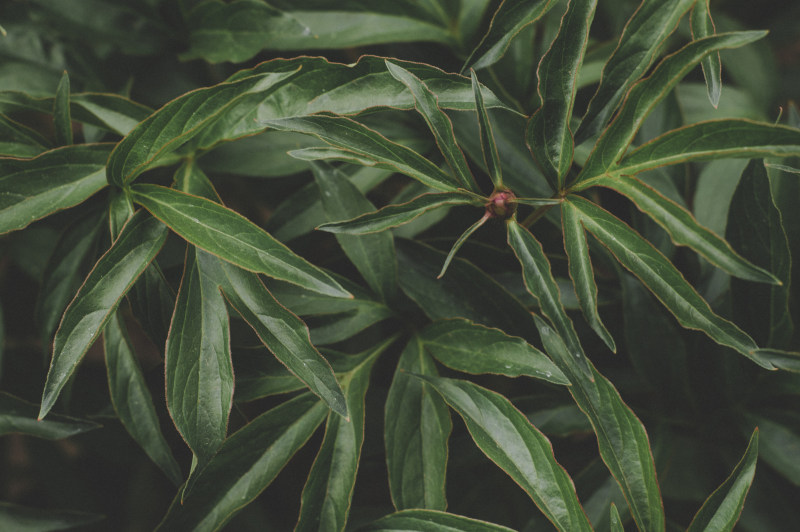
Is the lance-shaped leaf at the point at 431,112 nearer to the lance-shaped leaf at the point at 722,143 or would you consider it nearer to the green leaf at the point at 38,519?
the lance-shaped leaf at the point at 722,143

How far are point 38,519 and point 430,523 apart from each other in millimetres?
506

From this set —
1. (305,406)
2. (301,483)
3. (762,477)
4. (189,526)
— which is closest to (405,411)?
(305,406)

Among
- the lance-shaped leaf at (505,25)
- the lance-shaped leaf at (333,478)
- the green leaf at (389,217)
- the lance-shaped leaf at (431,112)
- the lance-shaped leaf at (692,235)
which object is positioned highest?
the lance-shaped leaf at (505,25)

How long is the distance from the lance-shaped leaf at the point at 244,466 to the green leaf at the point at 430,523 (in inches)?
5.2

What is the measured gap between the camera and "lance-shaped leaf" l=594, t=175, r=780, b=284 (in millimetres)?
482

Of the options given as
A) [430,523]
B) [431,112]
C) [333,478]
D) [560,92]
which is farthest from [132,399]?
[560,92]

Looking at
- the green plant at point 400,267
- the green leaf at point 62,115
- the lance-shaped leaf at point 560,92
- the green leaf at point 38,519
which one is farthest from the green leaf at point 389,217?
the green leaf at point 38,519

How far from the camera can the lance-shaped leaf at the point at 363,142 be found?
0.52m

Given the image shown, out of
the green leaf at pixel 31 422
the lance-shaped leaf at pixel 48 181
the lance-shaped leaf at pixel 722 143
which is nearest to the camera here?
the lance-shaped leaf at pixel 722 143

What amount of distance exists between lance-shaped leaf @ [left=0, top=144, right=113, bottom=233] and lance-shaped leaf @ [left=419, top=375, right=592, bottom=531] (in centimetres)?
45

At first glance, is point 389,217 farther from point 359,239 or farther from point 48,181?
point 48,181

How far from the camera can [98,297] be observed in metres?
0.53

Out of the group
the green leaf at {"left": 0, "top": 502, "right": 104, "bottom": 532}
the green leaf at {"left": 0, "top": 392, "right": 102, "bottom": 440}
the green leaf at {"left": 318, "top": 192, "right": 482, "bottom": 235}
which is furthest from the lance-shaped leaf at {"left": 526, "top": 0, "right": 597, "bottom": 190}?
the green leaf at {"left": 0, "top": 502, "right": 104, "bottom": 532}

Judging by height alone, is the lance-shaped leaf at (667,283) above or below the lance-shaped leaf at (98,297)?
above
